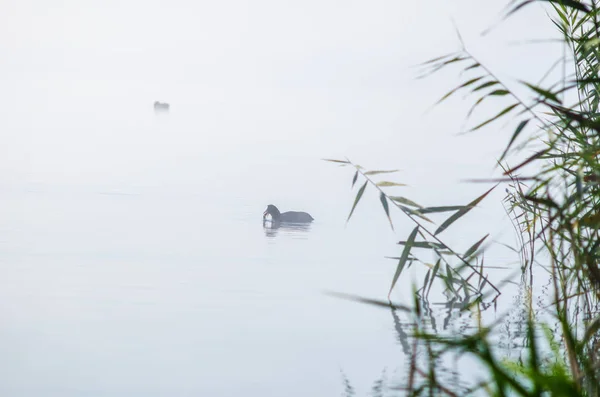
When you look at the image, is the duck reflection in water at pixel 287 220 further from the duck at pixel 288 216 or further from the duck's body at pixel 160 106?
the duck's body at pixel 160 106

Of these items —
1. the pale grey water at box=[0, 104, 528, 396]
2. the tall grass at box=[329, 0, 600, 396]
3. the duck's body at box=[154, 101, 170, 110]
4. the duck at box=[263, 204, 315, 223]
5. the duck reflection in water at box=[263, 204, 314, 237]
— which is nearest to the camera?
the tall grass at box=[329, 0, 600, 396]

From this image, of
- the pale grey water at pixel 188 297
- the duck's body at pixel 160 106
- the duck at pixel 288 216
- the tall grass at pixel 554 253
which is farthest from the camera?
the duck's body at pixel 160 106

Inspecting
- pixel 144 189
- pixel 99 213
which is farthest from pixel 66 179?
pixel 99 213

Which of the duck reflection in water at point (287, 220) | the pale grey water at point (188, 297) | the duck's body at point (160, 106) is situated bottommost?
the pale grey water at point (188, 297)

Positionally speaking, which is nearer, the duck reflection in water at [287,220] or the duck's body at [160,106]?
the duck reflection in water at [287,220]

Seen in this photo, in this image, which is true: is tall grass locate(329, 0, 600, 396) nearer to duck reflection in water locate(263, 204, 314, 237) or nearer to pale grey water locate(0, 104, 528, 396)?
pale grey water locate(0, 104, 528, 396)

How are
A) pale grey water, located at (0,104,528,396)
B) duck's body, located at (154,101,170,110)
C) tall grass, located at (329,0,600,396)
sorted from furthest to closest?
duck's body, located at (154,101,170,110) → pale grey water, located at (0,104,528,396) → tall grass, located at (329,0,600,396)

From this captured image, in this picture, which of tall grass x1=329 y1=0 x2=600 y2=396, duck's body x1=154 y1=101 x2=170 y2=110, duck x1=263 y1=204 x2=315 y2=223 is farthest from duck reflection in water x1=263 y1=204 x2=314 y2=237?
duck's body x1=154 y1=101 x2=170 y2=110

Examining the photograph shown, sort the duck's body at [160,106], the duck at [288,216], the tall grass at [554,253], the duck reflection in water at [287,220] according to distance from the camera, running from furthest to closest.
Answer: the duck's body at [160,106] < the duck at [288,216] < the duck reflection in water at [287,220] < the tall grass at [554,253]

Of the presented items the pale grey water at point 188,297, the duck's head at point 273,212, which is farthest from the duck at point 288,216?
the pale grey water at point 188,297

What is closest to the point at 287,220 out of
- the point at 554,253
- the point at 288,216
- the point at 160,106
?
the point at 288,216

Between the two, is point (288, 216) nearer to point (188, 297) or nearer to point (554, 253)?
point (188, 297)

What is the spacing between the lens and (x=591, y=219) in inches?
95.9

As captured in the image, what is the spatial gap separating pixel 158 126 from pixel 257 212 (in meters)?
20.0
